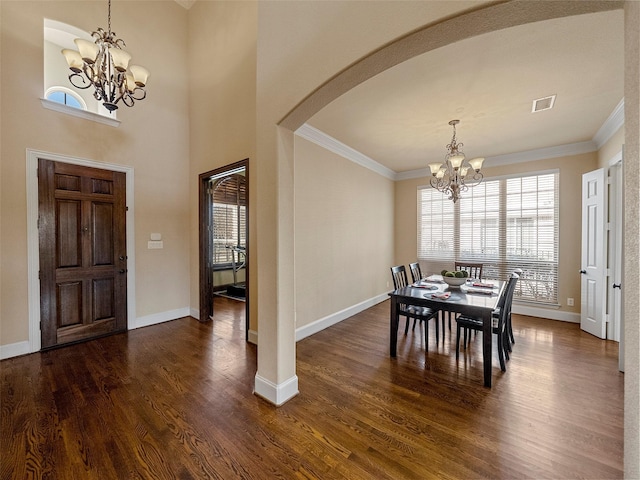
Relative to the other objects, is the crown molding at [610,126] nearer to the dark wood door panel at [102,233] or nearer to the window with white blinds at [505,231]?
the window with white blinds at [505,231]

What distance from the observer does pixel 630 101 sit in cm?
92

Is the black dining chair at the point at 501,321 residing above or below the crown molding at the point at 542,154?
below

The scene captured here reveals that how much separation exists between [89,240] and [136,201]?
811 mm

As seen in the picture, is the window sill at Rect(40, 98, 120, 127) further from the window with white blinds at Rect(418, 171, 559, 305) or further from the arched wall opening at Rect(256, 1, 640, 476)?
the window with white blinds at Rect(418, 171, 559, 305)

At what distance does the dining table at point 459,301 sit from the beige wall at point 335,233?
123 cm

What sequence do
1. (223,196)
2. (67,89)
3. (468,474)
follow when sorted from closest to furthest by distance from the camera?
1. (468,474)
2. (67,89)
3. (223,196)

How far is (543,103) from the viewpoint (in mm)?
2945

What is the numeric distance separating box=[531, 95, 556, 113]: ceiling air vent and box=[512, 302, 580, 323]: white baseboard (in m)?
3.37

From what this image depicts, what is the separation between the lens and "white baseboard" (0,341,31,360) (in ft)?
9.63

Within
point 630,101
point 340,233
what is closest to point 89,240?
point 340,233

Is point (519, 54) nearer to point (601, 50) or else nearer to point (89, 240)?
point (601, 50)

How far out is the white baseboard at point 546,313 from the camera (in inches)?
169

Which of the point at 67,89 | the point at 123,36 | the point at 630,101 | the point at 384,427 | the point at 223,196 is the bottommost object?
the point at 384,427

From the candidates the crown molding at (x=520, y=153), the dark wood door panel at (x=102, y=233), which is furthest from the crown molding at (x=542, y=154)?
the dark wood door panel at (x=102, y=233)
